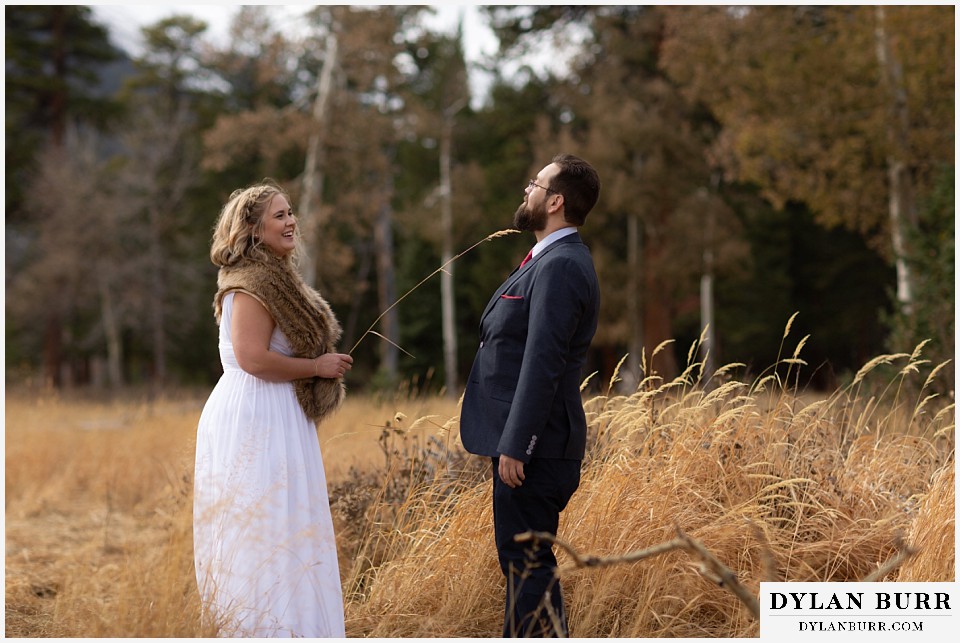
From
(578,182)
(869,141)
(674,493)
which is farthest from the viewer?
(869,141)

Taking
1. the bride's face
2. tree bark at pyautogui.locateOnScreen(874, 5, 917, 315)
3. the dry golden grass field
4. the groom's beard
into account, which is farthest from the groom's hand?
tree bark at pyautogui.locateOnScreen(874, 5, 917, 315)

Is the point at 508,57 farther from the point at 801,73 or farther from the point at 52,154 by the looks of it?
the point at 52,154

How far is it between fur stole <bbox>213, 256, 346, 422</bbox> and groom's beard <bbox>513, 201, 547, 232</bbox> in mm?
940

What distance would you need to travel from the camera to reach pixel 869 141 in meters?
15.0

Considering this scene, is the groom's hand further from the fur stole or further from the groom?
the fur stole

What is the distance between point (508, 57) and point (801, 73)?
9559mm

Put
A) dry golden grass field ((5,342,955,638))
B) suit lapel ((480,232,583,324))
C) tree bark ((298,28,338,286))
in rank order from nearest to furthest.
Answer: suit lapel ((480,232,583,324))
dry golden grass field ((5,342,955,638))
tree bark ((298,28,338,286))

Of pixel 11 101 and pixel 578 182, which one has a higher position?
pixel 11 101

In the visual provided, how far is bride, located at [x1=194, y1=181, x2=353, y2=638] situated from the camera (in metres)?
3.56

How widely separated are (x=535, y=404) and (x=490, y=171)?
23.8 meters

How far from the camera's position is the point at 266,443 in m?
3.63

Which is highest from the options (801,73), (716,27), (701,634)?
(716,27)

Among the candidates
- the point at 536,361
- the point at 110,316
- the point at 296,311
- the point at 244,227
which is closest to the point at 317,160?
the point at 110,316

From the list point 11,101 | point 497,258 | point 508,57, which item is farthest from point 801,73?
point 11,101
